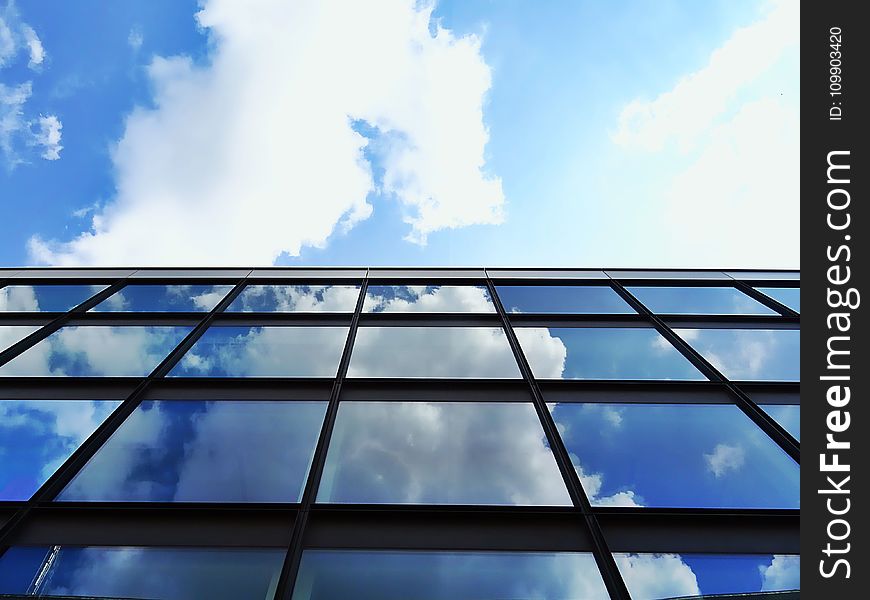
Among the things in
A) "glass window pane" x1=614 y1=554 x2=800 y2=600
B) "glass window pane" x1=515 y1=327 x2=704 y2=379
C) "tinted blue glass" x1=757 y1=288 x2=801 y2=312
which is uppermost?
"tinted blue glass" x1=757 y1=288 x2=801 y2=312

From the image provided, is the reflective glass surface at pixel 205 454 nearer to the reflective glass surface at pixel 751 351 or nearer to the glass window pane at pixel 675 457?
the glass window pane at pixel 675 457

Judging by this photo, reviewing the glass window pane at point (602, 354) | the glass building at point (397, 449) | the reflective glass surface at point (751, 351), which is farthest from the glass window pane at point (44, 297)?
the reflective glass surface at point (751, 351)

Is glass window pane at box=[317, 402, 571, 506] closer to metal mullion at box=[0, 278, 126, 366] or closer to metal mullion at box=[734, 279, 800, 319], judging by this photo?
metal mullion at box=[0, 278, 126, 366]

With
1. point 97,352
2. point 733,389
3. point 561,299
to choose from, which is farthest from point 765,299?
point 97,352

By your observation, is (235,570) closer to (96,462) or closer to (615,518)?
(96,462)

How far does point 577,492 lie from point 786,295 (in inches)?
346

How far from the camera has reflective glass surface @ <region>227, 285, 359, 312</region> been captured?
458 inches

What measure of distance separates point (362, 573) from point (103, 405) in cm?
475

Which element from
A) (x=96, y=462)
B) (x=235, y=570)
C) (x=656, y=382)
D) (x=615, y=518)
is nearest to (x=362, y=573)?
(x=235, y=570)

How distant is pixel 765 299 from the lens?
1202cm

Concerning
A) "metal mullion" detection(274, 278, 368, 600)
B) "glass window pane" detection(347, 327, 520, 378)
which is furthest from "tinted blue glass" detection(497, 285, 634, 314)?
"metal mullion" detection(274, 278, 368, 600)
